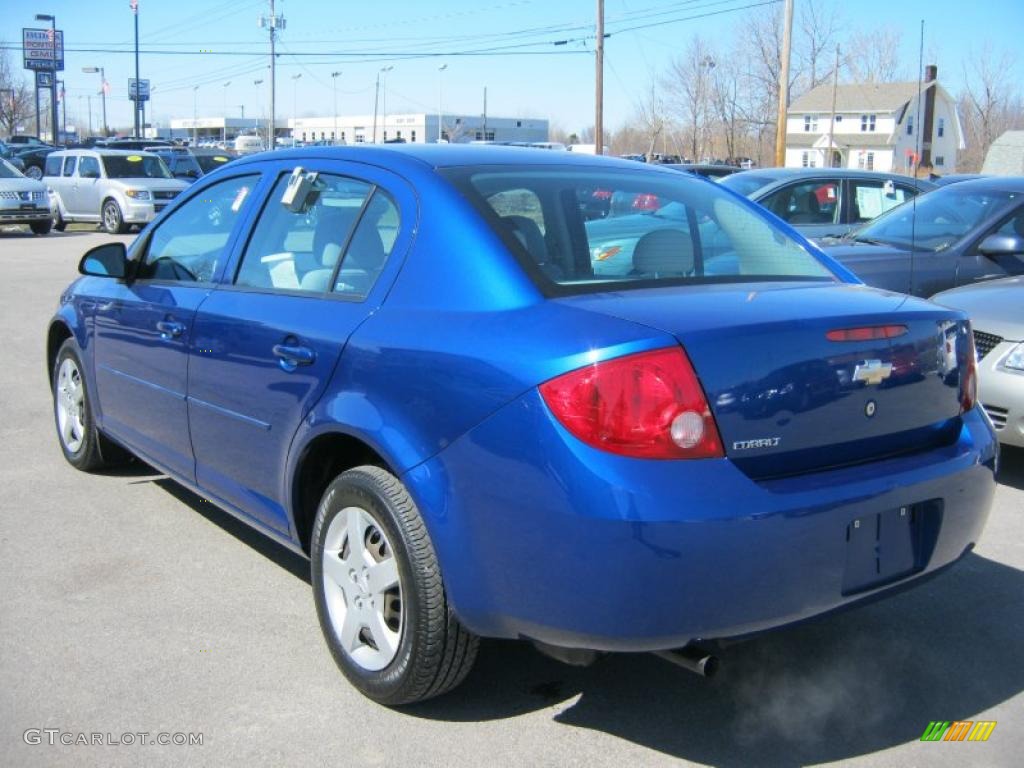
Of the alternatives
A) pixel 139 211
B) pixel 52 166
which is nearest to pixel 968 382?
pixel 139 211

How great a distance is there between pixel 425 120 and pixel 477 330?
290 ft

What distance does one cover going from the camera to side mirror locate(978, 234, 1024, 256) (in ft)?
23.2

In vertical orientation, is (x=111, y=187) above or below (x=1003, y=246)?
above

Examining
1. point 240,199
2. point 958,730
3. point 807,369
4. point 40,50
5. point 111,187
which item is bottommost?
point 958,730

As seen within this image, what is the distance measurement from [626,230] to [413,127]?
84.7m

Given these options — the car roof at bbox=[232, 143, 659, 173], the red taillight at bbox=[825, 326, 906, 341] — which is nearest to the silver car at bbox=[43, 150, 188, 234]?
the car roof at bbox=[232, 143, 659, 173]

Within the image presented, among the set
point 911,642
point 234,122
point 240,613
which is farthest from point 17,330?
point 234,122

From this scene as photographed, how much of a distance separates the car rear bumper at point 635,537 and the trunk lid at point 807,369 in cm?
9

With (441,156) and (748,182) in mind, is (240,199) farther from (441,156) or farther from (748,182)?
(748,182)

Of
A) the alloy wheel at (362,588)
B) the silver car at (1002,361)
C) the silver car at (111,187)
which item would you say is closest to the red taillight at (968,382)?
the alloy wheel at (362,588)

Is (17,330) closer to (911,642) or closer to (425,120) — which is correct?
(911,642)

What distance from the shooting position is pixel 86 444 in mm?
5570

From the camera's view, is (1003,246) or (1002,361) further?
(1003,246)

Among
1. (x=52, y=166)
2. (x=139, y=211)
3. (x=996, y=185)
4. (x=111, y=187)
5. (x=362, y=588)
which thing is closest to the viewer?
(x=362, y=588)
